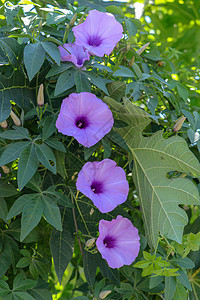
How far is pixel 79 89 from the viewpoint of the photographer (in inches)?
27.9

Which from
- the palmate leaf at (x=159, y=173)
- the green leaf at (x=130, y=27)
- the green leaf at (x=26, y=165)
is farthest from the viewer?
the green leaf at (x=130, y=27)

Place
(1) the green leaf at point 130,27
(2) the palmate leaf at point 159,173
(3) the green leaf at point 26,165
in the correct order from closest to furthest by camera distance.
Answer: (3) the green leaf at point 26,165
(2) the palmate leaf at point 159,173
(1) the green leaf at point 130,27

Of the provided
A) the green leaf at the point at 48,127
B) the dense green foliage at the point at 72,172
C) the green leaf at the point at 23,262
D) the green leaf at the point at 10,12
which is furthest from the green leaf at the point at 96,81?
the green leaf at the point at 23,262

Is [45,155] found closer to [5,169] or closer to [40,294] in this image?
[5,169]

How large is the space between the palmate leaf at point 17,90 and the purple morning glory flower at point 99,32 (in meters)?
0.15

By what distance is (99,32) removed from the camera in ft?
2.53

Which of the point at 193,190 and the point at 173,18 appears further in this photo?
the point at 173,18

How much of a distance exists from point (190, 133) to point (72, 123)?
0.28 m

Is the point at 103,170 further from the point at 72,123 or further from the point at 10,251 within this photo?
the point at 10,251

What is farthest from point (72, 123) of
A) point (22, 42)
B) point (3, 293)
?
point (3, 293)

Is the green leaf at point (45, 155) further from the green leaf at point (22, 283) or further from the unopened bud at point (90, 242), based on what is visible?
the green leaf at point (22, 283)

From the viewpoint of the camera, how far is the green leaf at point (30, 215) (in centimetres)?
67

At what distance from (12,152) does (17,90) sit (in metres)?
0.15

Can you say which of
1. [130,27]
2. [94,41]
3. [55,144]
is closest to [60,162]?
[55,144]
